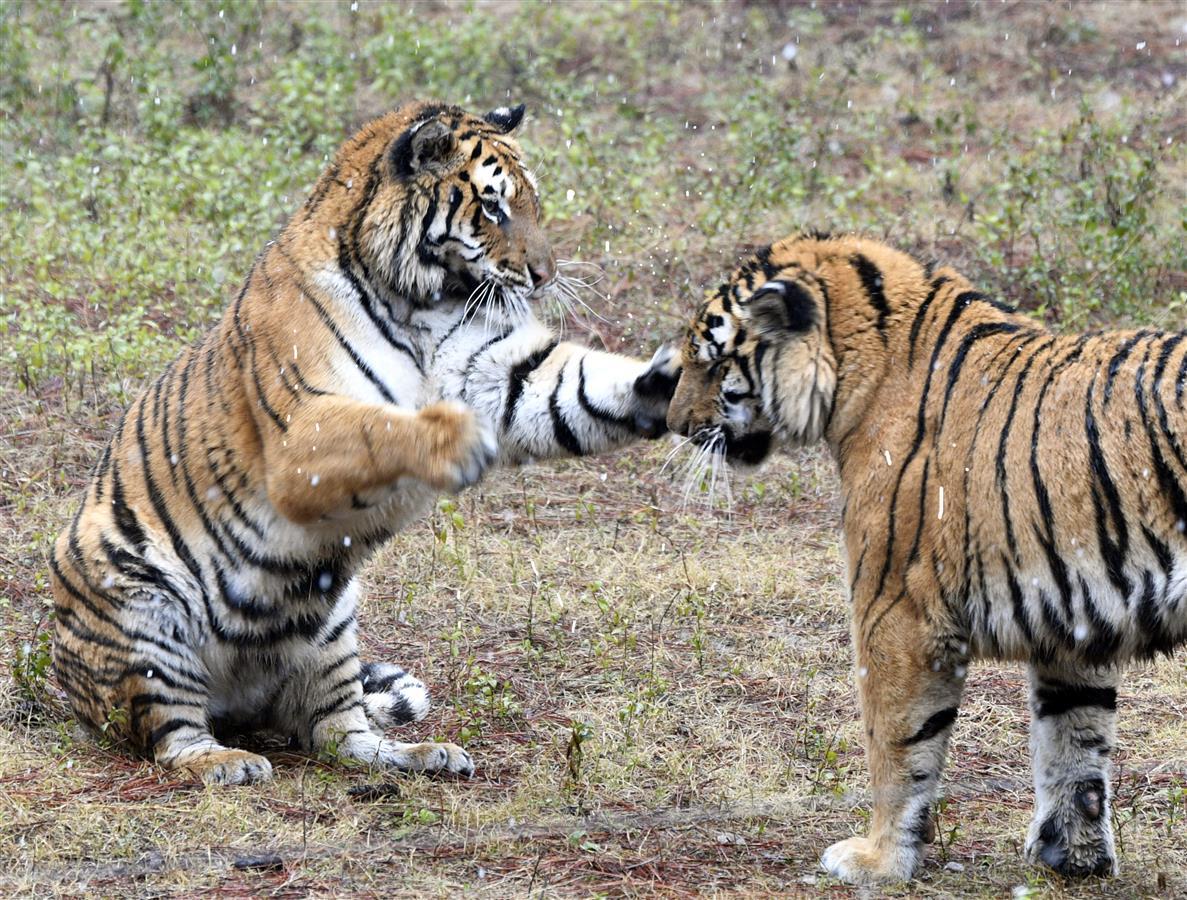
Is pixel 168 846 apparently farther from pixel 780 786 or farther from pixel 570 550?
pixel 570 550

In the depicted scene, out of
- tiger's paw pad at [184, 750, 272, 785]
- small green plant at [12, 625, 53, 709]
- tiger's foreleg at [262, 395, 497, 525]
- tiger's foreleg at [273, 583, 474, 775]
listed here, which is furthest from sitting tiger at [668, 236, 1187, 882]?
small green plant at [12, 625, 53, 709]

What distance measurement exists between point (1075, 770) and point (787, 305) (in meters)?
1.36

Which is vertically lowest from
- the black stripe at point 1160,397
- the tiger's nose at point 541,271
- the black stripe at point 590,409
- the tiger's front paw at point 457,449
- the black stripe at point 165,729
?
the black stripe at point 165,729

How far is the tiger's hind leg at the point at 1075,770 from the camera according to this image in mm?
3936

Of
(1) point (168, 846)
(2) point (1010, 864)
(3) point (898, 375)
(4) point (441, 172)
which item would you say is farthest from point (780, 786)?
(4) point (441, 172)

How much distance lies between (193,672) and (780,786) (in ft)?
5.58

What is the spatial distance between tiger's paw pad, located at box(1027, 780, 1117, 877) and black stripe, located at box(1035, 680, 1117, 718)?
19cm

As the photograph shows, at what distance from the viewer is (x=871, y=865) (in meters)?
3.82

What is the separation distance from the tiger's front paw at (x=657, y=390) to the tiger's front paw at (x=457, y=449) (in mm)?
593

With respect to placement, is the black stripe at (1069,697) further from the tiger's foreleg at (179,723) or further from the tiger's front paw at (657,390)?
the tiger's foreleg at (179,723)

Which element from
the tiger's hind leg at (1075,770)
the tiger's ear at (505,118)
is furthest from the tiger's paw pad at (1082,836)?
the tiger's ear at (505,118)

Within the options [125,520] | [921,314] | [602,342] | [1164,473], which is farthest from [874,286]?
[602,342]

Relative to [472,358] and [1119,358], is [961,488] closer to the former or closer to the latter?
[1119,358]

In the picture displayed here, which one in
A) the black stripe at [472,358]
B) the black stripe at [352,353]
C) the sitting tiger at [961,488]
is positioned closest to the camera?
the sitting tiger at [961,488]
